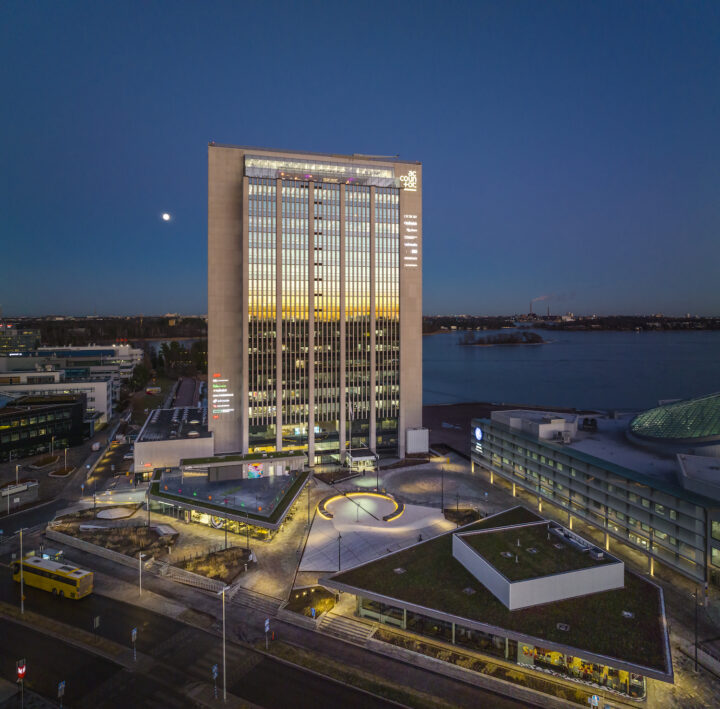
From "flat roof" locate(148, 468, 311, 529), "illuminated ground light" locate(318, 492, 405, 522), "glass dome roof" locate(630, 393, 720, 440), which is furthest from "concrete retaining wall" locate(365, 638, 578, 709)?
"glass dome roof" locate(630, 393, 720, 440)

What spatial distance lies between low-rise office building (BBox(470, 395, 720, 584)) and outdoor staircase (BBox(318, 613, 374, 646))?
2675 centimetres

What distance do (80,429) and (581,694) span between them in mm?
87082

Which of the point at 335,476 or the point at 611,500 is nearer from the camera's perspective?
the point at 611,500

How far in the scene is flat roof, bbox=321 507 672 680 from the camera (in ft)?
90.2

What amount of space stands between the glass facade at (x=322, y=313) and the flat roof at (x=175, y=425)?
932 cm

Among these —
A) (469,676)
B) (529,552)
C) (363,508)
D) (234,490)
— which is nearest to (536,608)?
(529,552)

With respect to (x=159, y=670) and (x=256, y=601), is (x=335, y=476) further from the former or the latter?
(x=159, y=670)

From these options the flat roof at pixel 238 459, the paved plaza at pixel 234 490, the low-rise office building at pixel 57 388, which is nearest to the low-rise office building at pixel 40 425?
the low-rise office building at pixel 57 388

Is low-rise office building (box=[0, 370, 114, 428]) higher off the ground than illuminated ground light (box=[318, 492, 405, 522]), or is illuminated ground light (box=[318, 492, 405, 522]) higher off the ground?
low-rise office building (box=[0, 370, 114, 428])

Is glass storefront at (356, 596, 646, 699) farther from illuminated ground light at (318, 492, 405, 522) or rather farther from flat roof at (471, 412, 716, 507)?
illuminated ground light at (318, 492, 405, 522)

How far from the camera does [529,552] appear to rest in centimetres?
3656

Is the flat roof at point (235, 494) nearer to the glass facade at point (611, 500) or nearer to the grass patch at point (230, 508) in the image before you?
the grass patch at point (230, 508)

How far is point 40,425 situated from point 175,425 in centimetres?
2376

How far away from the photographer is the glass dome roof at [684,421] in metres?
50.0
